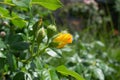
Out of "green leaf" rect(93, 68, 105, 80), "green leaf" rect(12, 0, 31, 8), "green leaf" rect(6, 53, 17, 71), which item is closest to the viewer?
"green leaf" rect(12, 0, 31, 8)

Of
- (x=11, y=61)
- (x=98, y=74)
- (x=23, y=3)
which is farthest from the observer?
(x=98, y=74)

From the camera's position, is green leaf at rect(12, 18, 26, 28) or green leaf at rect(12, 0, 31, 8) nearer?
green leaf at rect(12, 0, 31, 8)

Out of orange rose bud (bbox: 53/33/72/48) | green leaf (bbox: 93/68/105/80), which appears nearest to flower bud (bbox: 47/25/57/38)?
orange rose bud (bbox: 53/33/72/48)

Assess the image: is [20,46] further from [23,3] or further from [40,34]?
[23,3]

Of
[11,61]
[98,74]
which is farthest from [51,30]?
[98,74]

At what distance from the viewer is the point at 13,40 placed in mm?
1468

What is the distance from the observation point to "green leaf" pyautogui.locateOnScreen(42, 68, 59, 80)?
1.41m

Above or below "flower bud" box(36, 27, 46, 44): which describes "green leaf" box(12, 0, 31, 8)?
above

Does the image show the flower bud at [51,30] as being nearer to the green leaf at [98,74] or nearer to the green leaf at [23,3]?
the green leaf at [23,3]

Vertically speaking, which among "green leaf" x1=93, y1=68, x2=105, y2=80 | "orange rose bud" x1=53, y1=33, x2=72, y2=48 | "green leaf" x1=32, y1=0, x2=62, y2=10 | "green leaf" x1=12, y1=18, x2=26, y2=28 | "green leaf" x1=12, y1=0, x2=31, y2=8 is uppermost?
"green leaf" x1=12, y1=0, x2=31, y2=8

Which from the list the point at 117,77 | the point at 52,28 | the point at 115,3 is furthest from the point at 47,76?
the point at 115,3

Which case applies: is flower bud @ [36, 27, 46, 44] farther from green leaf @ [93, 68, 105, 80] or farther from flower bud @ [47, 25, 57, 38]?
green leaf @ [93, 68, 105, 80]

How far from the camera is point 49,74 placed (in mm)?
1429

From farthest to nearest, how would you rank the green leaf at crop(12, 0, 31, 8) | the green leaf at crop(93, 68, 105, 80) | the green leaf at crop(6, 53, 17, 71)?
the green leaf at crop(93, 68, 105, 80) < the green leaf at crop(6, 53, 17, 71) < the green leaf at crop(12, 0, 31, 8)
